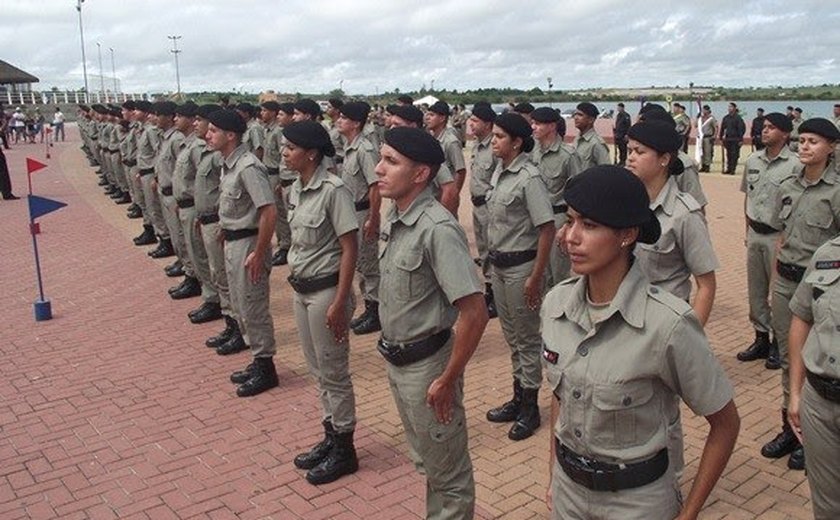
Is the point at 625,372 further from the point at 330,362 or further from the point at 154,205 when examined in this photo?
the point at 154,205

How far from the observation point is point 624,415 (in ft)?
6.97

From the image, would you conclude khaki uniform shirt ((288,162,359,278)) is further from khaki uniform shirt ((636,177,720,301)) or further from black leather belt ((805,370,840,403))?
black leather belt ((805,370,840,403))

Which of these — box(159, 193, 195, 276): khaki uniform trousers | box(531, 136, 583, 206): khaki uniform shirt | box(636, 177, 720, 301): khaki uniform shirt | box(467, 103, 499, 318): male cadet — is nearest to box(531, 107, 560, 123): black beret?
box(531, 136, 583, 206): khaki uniform shirt

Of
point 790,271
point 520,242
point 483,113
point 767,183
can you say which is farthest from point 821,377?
point 483,113

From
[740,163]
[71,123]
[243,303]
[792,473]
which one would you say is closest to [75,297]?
[243,303]

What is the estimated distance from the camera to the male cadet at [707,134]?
19.4 m

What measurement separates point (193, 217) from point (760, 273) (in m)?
5.35

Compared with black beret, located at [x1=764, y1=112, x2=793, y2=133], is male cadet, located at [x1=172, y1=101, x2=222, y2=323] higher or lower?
lower

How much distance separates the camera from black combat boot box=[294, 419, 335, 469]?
4.58 m

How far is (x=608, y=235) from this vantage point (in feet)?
6.93

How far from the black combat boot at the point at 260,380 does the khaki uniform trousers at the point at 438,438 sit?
2.69 m

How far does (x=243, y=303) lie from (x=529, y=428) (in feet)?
8.04

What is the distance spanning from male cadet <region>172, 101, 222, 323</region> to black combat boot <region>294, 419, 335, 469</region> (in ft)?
11.4

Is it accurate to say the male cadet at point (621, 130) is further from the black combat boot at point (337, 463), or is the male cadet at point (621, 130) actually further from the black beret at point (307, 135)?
the black combat boot at point (337, 463)
